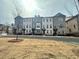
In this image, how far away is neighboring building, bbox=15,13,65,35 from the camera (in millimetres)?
75875

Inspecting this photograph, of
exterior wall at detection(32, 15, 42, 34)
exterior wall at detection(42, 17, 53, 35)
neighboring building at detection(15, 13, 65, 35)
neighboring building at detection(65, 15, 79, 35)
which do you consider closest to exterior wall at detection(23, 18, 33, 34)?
neighboring building at detection(15, 13, 65, 35)

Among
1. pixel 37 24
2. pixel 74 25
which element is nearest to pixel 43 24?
pixel 37 24

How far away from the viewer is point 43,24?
77.9 metres

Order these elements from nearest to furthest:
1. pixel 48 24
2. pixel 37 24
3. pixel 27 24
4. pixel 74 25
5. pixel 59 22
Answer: pixel 74 25 < pixel 59 22 < pixel 48 24 < pixel 37 24 < pixel 27 24

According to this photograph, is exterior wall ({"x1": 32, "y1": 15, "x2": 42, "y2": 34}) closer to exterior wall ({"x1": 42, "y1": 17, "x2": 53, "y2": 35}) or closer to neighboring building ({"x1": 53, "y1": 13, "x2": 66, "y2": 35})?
exterior wall ({"x1": 42, "y1": 17, "x2": 53, "y2": 35})

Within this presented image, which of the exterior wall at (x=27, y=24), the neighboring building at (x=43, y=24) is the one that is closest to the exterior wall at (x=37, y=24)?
the neighboring building at (x=43, y=24)

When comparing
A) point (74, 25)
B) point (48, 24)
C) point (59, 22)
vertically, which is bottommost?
point (74, 25)

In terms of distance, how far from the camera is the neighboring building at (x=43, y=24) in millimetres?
75875

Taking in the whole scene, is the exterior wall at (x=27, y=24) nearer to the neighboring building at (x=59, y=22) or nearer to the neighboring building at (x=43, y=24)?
the neighboring building at (x=43, y=24)

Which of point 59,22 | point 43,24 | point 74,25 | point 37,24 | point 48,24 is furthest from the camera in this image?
point 37,24

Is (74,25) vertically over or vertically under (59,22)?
under

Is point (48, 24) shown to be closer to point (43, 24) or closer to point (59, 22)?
point (43, 24)

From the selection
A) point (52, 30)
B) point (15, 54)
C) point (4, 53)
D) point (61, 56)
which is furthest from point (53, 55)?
point (52, 30)

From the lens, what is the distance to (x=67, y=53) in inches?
696
